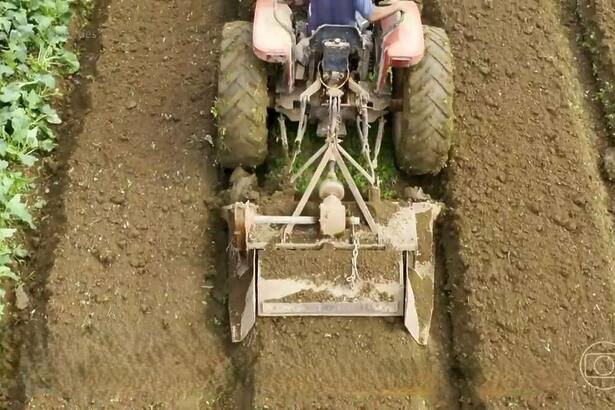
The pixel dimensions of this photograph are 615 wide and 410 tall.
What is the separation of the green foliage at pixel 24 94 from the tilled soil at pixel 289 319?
17cm

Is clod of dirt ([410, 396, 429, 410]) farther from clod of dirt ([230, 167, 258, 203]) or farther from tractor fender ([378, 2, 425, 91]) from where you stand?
tractor fender ([378, 2, 425, 91])

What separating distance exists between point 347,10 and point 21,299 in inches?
98.8

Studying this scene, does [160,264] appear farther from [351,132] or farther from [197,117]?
[351,132]

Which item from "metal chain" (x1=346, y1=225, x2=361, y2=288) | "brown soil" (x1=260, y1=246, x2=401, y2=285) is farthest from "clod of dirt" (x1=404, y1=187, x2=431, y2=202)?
"metal chain" (x1=346, y1=225, x2=361, y2=288)

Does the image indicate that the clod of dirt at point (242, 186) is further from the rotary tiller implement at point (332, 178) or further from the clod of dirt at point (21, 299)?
the clod of dirt at point (21, 299)

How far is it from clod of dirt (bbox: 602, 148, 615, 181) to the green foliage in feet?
12.0

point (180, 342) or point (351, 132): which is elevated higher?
point (351, 132)

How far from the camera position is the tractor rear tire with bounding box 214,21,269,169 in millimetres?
4914

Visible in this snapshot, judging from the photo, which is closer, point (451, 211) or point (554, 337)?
point (554, 337)

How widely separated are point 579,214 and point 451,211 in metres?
0.79

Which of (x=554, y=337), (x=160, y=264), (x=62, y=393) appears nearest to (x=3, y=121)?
(x=160, y=264)

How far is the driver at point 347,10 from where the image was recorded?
4.56 metres

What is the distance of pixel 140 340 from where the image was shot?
4.70m

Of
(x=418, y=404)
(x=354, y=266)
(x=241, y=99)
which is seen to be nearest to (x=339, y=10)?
(x=241, y=99)
